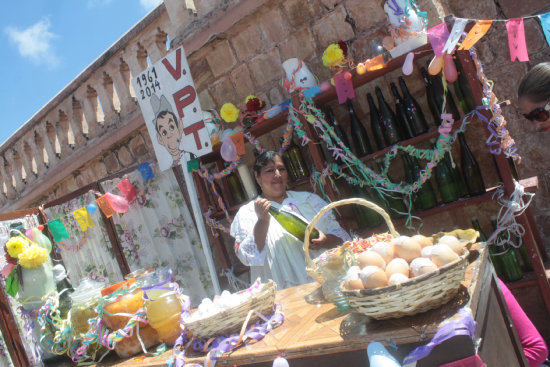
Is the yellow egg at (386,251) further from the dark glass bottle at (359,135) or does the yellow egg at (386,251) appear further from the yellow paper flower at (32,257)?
the dark glass bottle at (359,135)

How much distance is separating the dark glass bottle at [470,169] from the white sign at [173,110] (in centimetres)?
172

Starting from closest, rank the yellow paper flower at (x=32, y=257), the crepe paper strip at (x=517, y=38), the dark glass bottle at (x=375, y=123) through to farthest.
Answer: the yellow paper flower at (x=32, y=257) < the crepe paper strip at (x=517, y=38) < the dark glass bottle at (x=375, y=123)

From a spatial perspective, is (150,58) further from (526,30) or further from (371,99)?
(526,30)

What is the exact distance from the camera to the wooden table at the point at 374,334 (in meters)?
0.99

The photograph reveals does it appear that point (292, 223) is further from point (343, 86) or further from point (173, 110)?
point (173, 110)

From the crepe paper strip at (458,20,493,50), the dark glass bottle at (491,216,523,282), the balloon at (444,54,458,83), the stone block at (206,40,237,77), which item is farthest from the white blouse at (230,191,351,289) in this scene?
the stone block at (206,40,237,77)

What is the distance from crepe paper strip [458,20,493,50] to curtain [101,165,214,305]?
9.06 ft

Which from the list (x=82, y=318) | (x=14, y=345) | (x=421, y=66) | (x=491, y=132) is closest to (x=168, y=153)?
(x=82, y=318)

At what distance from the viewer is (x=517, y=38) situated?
2172 millimetres

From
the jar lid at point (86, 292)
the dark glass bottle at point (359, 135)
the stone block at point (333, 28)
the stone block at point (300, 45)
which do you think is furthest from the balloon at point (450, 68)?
the jar lid at point (86, 292)

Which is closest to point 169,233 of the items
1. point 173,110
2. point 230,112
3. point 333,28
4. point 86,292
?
point 230,112

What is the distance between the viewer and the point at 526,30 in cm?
264

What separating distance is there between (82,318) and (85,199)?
106 inches

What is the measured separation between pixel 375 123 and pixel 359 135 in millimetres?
149
